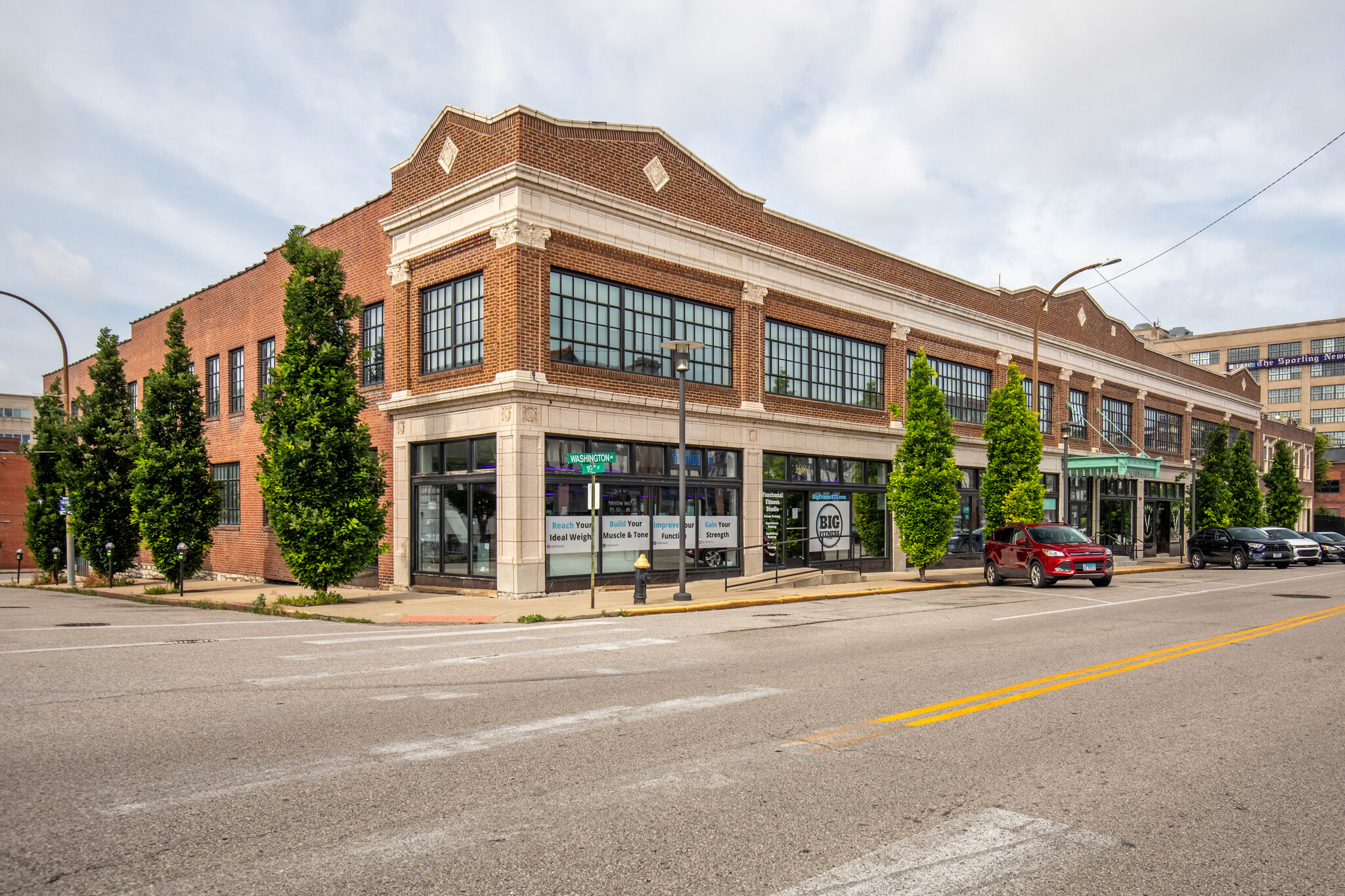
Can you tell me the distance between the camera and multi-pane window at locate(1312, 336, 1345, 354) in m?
102

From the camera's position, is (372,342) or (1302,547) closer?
(372,342)

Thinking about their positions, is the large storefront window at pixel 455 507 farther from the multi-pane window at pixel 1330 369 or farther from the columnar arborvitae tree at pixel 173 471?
the multi-pane window at pixel 1330 369

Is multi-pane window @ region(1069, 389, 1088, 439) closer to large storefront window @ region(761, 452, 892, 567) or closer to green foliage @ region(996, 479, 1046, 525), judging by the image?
green foliage @ region(996, 479, 1046, 525)

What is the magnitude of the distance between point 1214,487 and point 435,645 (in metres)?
45.1

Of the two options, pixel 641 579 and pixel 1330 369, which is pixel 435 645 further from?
pixel 1330 369

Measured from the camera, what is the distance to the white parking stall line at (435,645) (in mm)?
10852

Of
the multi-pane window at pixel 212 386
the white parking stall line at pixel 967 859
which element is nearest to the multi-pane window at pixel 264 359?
the multi-pane window at pixel 212 386

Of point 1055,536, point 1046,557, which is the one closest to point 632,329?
point 1046,557

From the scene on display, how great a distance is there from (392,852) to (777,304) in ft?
74.4

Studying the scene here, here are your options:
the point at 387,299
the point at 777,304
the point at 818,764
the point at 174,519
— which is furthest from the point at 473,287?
the point at 818,764

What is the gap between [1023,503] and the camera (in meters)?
28.5

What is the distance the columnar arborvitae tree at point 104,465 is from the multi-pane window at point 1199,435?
51.5 meters

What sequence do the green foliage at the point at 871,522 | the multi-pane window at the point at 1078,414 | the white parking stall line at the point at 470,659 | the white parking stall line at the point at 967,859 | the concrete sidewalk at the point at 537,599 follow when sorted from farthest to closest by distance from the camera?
the multi-pane window at the point at 1078,414, the green foliage at the point at 871,522, the concrete sidewalk at the point at 537,599, the white parking stall line at the point at 470,659, the white parking stall line at the point at 967,859

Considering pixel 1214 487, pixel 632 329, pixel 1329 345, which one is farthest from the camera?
pixel 1329 345
